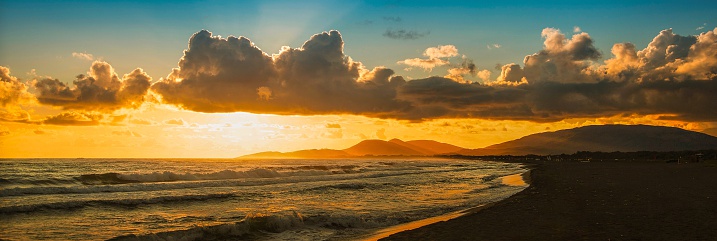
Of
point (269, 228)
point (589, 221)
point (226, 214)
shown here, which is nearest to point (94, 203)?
point (226, 214)

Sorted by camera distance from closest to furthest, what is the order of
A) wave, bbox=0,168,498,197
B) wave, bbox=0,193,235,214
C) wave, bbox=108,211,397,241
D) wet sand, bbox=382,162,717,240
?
wet sand, bbox=382,162,717,240
wave, bbox=108,211,397,241
wave, bbox=0,193,235,214
wave, bbox=0,168,498,197

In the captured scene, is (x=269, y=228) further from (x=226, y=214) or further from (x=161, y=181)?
(x=161, y=181)

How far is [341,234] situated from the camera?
18234 mm

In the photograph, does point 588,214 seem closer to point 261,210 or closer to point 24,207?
point 261,210

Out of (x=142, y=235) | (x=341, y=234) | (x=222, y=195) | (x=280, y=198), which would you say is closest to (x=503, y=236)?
(x=341, y=234)

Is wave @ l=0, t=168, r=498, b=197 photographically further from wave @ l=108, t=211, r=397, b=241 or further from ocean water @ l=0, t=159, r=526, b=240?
wave @ l=108, t=211, r=397, b=241

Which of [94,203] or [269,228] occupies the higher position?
[94,203]

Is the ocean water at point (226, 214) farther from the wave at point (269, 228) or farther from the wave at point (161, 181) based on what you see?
the wave at point (161, 181)

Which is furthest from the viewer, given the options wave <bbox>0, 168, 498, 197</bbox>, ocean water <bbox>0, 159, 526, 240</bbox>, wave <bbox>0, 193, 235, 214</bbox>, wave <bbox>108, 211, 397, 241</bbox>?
wave <bbox>0, 168, 498, 197</bbox>

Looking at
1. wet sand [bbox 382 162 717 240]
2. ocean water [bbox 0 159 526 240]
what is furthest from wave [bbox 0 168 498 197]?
wet sand [bbox 382 162 717 240]

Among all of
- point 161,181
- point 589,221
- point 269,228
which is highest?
point 589,221

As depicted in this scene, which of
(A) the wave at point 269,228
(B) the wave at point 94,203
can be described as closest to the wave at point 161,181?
(B) the wave at point 94,203

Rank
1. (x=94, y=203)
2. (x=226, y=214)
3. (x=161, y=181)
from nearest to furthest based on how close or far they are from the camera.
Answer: (x=226, y=214) < (x=94, y=203) < (x=161, y=181)

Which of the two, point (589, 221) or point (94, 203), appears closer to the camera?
point (589, 221)
